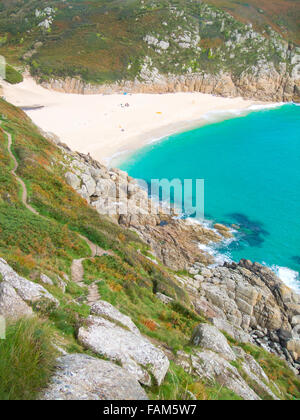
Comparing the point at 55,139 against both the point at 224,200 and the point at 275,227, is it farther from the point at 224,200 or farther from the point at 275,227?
the point at 275,227

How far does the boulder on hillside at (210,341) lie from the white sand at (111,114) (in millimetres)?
44635

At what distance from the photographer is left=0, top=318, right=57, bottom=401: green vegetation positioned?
4340mm

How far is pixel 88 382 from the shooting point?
5.70 m

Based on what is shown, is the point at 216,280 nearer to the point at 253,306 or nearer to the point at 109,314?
the point at 253,306

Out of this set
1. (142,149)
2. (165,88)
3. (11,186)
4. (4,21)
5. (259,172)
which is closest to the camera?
(11,186)

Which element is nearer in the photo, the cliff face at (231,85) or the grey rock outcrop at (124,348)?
the grey rock outcrop at (124,348)

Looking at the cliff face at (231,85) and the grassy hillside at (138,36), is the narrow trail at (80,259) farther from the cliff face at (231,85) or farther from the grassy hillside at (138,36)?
the cliff face at (231,85)

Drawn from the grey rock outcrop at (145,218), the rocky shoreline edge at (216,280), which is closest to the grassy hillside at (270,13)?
the grey rock outcrop at (145,218)

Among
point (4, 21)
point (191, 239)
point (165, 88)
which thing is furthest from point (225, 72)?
point (4, 21)

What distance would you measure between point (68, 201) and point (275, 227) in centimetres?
2968

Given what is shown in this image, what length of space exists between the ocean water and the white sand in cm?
478

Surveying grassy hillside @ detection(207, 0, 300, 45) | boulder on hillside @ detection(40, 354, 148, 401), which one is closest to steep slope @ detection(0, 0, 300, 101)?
grassy hillside @ detection(207, 0, 300, 45)

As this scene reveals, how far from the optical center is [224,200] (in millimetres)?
46250

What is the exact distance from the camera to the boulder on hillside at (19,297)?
24.9ft
